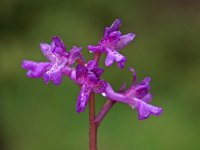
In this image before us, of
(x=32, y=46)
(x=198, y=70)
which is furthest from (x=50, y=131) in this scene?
(x=198, y=70)

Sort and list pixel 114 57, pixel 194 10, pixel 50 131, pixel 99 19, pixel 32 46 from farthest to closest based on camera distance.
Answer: pixel 194 10 → pixel 99 19 → pixel 32 46 → pixel 50 131 → pixel 114 57

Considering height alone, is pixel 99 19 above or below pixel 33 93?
above

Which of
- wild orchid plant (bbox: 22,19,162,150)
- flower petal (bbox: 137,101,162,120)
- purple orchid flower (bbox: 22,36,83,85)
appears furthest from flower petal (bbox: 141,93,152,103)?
purple orchid flower (bbox: 22,36,83,85)

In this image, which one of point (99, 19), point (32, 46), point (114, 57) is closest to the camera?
point (114, 57)

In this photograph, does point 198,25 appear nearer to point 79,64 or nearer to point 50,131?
point 50,131

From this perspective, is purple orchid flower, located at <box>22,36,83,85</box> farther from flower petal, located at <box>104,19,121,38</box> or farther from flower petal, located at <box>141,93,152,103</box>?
flower petal, located at <box>141,93,152,103</box>

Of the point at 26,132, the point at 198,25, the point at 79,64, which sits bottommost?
the point at 26,132

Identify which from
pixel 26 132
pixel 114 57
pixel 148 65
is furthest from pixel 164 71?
pixel 114 57

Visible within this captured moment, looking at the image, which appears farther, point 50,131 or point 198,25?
point 198,25
